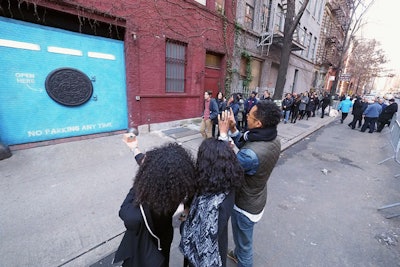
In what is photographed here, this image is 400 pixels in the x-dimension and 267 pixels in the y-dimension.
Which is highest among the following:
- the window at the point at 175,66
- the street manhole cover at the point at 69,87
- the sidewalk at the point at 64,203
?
the window at the point at 175,66

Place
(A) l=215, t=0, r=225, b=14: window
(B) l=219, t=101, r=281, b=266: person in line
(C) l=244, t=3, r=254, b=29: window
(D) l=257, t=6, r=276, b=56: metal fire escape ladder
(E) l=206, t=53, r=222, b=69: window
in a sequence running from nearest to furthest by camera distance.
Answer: (B) l=219, t=101, r=281, b=266: person in line, (A) l=215, t=0, r=225, b=14: window, (E) l=206, t=53, r=222, b=69: window, (C) l=244, t=3, r=254, b=29: window, (D) l=257, t=6, r=276, b=56: metal fire escape ladder

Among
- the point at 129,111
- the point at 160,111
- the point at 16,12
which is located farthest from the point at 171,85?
the point at 16,12

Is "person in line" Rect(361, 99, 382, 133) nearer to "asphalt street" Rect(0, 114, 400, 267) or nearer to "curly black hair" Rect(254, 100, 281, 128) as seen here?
"asphalt street" Rect(0, 114, 400, 267)

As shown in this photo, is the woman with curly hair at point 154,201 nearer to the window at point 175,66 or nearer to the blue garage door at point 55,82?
the blue garage door at point 55,82

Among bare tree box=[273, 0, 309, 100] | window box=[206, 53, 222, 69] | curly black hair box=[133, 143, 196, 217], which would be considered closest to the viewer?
curly black hair box=[133, 143, 196, 217]

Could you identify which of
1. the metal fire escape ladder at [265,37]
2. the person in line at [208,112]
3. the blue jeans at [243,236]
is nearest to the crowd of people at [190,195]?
the blue jeans at [243,236]

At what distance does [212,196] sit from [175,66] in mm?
7098

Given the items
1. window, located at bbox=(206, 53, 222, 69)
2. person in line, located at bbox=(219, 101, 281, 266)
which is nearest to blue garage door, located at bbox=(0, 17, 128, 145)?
window, located at bbox=(206, 53, 222, 69)

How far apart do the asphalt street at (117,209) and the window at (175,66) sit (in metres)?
3.29

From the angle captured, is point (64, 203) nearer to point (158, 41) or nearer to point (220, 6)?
point (158, 41)

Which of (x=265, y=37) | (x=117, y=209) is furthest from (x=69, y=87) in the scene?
(x=265, y=37)

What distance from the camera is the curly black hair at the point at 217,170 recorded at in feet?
4.33

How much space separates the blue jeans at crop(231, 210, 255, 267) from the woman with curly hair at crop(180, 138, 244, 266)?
0.57m

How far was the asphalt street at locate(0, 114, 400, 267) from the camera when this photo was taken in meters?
2.38
